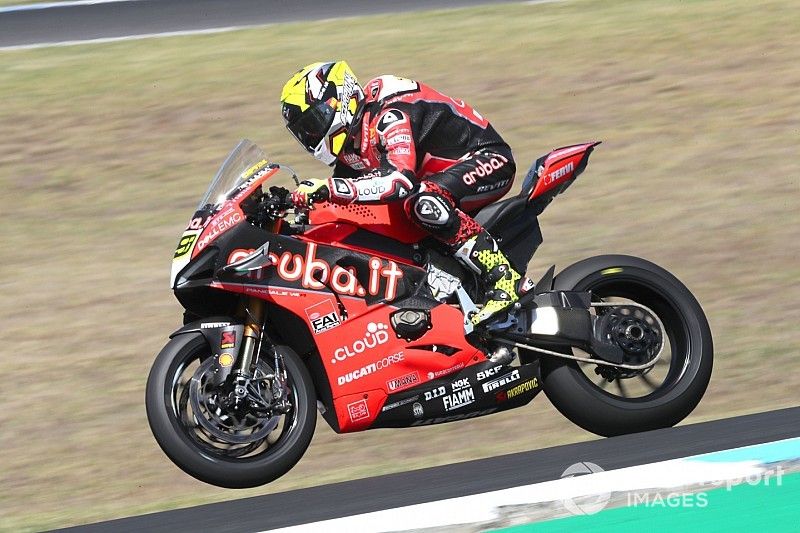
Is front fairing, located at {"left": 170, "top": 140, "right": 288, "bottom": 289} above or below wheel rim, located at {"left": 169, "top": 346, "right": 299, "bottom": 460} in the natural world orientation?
above

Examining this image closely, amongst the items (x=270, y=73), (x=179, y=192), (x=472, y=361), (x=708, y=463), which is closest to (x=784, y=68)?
(x=270, y=73)

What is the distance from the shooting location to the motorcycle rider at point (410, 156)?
5824 millimetres

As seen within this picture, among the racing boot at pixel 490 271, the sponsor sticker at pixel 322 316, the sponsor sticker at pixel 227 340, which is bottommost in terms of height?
the sponsor sticker at pixel 227 340

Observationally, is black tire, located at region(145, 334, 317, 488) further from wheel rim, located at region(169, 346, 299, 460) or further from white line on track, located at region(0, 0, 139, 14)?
white line on track, located at region(0, 0, 139, 14)

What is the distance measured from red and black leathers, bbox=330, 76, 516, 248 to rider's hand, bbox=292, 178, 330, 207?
0.04 metres

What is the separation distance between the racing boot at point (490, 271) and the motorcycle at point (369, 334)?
0.30 feet

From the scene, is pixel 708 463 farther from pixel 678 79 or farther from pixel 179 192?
pixel 678 79

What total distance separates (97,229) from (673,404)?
556 cm

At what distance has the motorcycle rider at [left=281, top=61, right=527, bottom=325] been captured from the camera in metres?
5.82

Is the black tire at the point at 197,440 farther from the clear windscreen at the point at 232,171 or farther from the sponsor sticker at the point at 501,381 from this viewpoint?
the sponsor sticker at the point at 501,381

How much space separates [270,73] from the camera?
13.0m

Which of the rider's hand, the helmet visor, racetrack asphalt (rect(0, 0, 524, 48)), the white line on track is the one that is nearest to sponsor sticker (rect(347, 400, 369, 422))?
the rider's hand

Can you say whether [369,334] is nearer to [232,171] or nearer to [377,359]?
[377,359]

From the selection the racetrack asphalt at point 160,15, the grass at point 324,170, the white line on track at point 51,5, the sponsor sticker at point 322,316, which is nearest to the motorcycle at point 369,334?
the sponsor sticker at point 322,316
